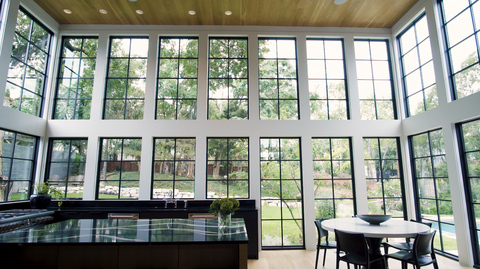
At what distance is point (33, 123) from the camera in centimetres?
527

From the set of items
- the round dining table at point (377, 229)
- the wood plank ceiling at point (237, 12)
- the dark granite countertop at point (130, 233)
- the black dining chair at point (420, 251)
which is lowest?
the black dining chair at point (420, 251)

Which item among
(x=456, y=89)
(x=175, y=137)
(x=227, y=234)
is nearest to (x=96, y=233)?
(x=227, y=234)

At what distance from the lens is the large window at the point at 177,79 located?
5789 millimetres

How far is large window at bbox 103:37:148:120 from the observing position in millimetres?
5789

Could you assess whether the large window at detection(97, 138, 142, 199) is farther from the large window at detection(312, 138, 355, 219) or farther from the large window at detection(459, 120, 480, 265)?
the large window at detection(459, 120, 480, 265)

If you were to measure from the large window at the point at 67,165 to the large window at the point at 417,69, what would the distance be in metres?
7.08

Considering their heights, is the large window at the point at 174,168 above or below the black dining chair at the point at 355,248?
above

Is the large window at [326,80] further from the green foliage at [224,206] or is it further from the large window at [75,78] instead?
the large window at [75,78]

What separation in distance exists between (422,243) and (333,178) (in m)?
2.67

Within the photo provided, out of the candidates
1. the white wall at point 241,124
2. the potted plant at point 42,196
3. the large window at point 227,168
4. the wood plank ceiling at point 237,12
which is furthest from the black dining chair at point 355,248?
the potted plant at point 42,196

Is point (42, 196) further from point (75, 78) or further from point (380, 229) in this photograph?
point (380, 229)

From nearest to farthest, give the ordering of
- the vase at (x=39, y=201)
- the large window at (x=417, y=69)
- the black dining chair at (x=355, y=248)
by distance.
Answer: the black dining chair at (x=355, y=248), the vase at (x=39, y=201), the large window at (x=417, y=69)

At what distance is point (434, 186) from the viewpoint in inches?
195

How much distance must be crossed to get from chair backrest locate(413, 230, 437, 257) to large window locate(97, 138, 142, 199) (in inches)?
192
